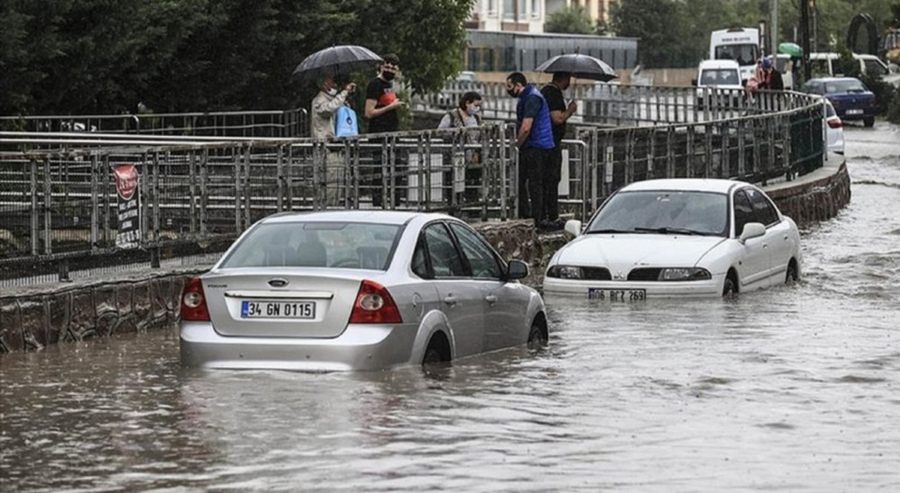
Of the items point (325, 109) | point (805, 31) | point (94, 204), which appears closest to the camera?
point (94, 204)

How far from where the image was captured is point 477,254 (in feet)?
51.7

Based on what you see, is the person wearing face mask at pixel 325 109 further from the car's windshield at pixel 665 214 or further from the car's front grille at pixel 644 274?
the car's front grille at pixel 644 274

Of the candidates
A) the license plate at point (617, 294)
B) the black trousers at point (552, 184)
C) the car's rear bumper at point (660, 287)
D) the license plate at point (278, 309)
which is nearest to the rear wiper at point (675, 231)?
the car's rear bumper at point (660, 287)

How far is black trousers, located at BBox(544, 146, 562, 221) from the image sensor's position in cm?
2567

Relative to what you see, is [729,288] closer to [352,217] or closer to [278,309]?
[352,217]

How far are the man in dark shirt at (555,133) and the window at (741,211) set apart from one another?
306 centimetres

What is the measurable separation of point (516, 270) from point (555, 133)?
35.0ft

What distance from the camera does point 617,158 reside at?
29344mm

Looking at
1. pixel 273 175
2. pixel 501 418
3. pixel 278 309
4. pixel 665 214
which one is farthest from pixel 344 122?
pixel 501 418

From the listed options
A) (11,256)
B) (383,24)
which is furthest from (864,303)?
(383,24)

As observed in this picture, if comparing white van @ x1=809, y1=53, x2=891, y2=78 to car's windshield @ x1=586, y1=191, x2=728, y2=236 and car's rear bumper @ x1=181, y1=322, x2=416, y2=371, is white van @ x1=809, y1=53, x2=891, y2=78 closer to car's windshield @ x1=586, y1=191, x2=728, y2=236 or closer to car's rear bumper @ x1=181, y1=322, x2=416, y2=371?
car's windshield @ x1=586, y1=191, x2=728, y2=236

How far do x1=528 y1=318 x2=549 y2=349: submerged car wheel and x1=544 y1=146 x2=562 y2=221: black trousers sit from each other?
29.0 ft

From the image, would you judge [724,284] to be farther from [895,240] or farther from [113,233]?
[895,240]

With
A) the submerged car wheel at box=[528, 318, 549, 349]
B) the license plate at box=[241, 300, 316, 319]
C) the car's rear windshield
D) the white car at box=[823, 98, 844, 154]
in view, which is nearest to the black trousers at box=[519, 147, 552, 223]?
the submerged car wheel at box=[528, 318, 549, 349]
